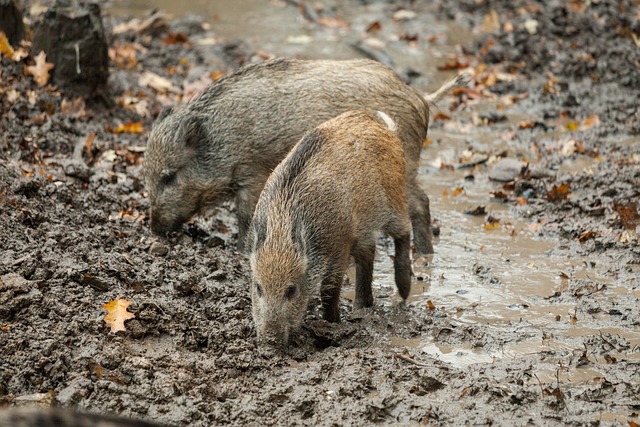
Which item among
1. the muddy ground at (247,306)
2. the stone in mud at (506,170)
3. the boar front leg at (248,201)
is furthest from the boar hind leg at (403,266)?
the stone in mud at (506,170)

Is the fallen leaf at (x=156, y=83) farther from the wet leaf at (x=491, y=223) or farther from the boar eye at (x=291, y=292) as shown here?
the boar eye at (x=291, y=292)

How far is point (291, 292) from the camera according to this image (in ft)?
17.0

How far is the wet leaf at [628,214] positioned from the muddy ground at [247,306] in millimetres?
16

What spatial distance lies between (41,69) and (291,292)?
4908mm

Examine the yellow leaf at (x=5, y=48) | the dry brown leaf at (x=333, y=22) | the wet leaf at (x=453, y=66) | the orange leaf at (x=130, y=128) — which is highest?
the yellow leaf at (x=5, y=48)

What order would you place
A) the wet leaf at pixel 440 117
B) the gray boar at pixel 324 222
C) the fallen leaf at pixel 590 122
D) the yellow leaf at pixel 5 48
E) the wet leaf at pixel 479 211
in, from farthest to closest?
the wet leaf at pixel 440 117
the fallen leaf at pixel 590 122
the yellow leaf at pixel 5 48
the wet leaf at pixel 479 211
the gray boar at pixel 324 222

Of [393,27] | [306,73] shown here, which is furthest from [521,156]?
[393,27]

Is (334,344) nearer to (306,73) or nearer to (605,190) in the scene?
(306,73)

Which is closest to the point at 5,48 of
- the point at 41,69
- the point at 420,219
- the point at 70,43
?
the point at 41,69

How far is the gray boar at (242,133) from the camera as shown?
6789mm

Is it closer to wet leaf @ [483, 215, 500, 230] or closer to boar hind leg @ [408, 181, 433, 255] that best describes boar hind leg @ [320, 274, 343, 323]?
boar hind leg @ [408, 181, 433, 255]

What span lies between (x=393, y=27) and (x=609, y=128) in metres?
4.77

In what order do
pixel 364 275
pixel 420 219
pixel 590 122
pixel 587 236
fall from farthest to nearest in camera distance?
pixel 590 122
pixel 420 219
pixel 587 236
pixel 364 275

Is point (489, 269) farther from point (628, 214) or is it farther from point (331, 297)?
point (331, 297)
